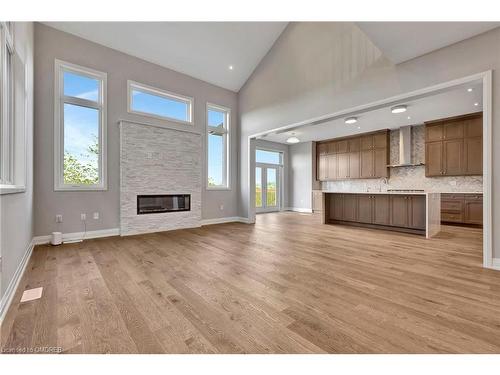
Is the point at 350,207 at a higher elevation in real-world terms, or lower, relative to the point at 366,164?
lower

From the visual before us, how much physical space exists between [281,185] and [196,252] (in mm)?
6823

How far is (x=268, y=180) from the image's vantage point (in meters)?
9.32

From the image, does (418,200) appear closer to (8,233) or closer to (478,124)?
(478,124)

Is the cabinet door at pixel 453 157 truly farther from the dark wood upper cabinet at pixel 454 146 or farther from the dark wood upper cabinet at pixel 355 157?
the dark wood upper cabinet at pixel 355 157

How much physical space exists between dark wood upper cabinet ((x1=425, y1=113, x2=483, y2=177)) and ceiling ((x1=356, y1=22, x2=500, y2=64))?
4.11 m

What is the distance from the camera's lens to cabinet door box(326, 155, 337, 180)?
28.1 feet

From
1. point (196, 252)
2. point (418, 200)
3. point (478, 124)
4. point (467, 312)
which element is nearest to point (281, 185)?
point (418, 200)

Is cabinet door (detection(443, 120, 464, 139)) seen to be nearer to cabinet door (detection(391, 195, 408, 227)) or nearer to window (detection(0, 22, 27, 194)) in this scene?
cabinet door (detection(391, 195, 408, 227))

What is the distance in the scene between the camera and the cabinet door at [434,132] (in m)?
6.22

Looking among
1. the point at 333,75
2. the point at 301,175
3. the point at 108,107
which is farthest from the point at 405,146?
the point at 108,107

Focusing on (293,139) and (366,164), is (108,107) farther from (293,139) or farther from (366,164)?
(366,164)

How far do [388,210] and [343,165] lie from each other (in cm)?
351

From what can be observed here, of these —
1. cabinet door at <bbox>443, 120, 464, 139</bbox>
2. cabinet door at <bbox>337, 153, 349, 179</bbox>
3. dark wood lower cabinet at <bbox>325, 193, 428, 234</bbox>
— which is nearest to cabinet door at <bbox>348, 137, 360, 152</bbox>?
cabinet door at <bbox>337, 153, 349, 179</bbox>

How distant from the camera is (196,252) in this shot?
129 inches
